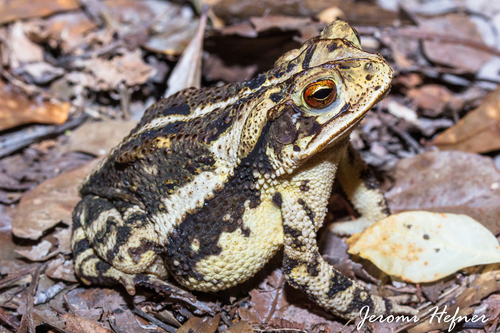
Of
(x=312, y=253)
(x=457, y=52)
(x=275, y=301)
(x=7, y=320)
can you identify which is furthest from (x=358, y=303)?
(x=457, y=52)

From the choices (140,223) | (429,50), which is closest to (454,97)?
(429,50)

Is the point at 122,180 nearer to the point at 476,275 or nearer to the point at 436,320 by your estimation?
the point at 436,320

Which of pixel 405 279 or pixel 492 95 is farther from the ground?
pixel 492 95

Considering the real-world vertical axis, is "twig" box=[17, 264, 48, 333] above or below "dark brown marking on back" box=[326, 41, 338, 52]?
below

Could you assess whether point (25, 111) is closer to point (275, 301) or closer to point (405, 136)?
point (275, 301)

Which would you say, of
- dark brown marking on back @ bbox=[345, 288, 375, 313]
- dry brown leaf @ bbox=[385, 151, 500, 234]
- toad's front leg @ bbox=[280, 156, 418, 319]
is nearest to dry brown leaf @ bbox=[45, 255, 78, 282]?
toad's front leg @ bbox=[280, 156, 418, 319]

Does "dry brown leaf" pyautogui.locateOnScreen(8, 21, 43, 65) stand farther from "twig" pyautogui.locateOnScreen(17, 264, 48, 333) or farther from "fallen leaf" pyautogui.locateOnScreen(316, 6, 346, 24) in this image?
"fallen leaf" pyautogui.locateOnScreen(316, 6, 346, 24)

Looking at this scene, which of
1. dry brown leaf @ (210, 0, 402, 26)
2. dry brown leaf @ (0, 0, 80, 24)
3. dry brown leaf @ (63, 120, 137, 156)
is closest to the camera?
dry brown leaf @ (63, 120, 137, 156)
